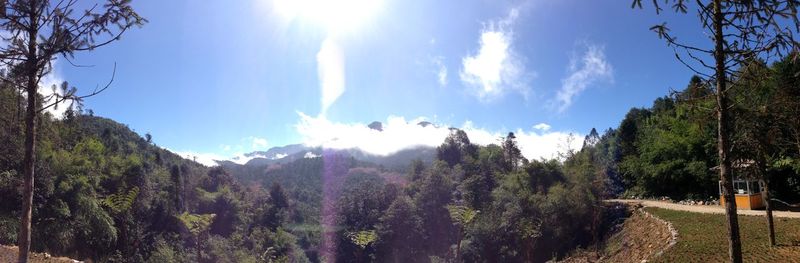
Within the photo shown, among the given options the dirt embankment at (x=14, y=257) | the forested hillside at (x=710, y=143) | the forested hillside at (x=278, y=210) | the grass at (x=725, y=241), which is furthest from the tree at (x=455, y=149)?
the dirt embankment at (x=14, y=257)

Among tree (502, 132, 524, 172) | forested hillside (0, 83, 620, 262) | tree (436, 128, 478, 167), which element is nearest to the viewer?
forested hillside (0, 83, 620, 262)

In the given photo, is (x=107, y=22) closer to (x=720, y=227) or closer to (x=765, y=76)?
(x=765, y=76)

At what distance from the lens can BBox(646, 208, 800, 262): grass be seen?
13.2 m

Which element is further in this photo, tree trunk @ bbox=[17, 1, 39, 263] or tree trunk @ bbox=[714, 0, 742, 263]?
tree trunk @ bbox=[17, 1, 39, 263]

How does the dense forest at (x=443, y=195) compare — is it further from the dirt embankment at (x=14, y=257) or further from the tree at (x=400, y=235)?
the dirt embankment at (x=14, y=257)

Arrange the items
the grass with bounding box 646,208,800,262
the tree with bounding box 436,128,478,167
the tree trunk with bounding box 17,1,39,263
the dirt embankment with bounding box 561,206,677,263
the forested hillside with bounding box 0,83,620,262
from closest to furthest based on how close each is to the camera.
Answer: the tree trunk with bounding box 17,1,39,263, the grass with bounding box 646,208,800,262, the dirt embankment with bounding box 561,206,677,263, the forested hillside with bounding box 0,83,620,262, the tree with bounding box 436,128,478,167

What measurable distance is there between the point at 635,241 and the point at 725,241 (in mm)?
9197

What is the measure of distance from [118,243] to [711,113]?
50531 millimetres

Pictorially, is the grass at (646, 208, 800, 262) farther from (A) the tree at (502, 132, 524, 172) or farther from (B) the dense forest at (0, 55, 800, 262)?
(A) the tree at (502, 132, 524, 172)

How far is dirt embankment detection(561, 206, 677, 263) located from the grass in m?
0.80

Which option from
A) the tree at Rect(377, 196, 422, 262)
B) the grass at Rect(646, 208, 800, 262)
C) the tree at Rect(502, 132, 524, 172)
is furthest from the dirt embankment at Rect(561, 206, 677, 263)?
the tree at Rect(502, 132, 524, 172)

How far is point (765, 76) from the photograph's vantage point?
5.62 m

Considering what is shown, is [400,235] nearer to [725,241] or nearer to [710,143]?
[710,143]

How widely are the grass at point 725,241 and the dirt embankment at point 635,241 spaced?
796mm
